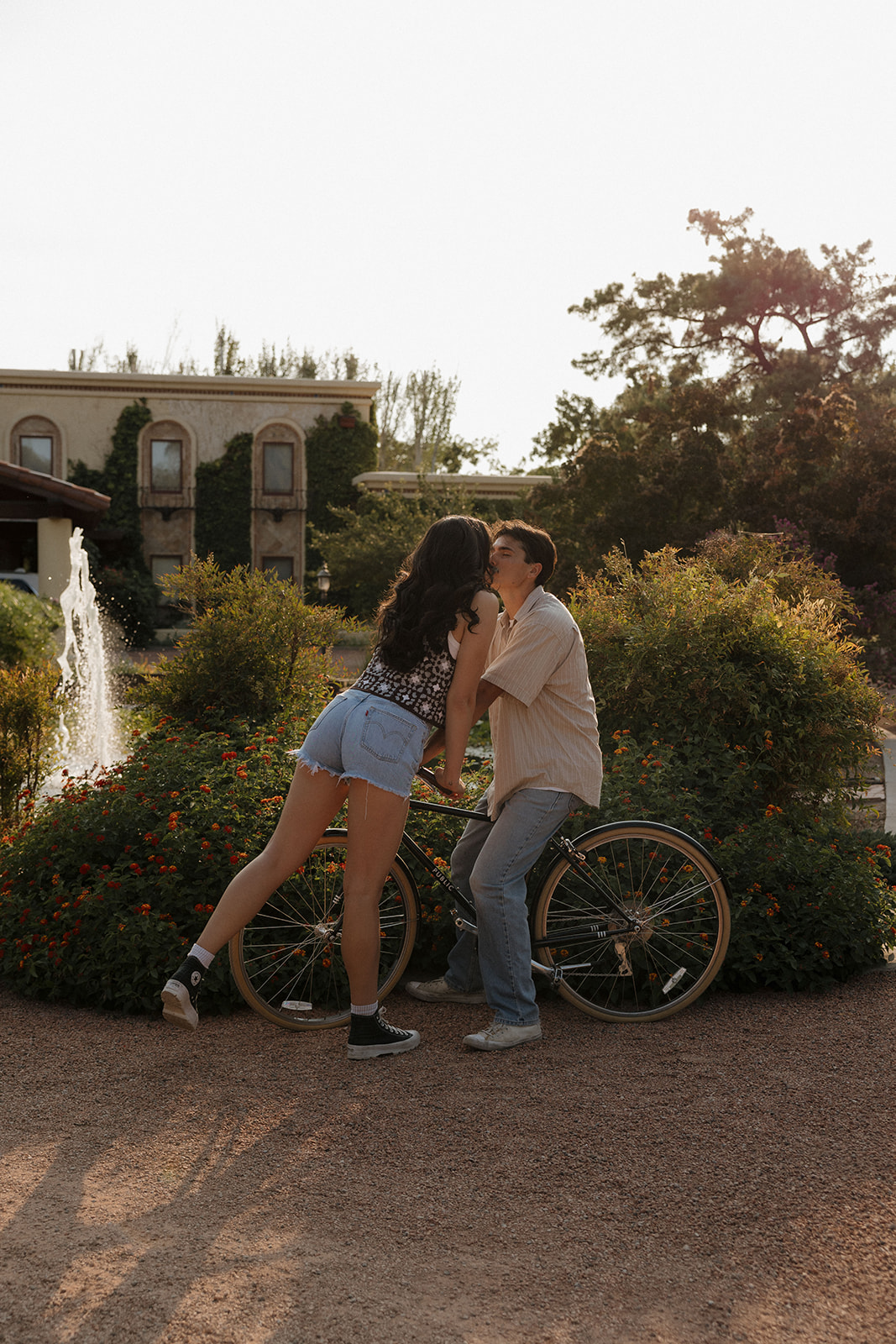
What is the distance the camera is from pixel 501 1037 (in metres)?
3.60

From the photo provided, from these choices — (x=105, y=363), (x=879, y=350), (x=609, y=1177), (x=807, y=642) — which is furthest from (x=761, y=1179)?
(x=105, y=363)

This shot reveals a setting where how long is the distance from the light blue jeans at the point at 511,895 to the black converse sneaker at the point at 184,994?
0.92 meters

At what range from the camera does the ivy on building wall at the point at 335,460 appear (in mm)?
31844

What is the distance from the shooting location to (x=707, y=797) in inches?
209

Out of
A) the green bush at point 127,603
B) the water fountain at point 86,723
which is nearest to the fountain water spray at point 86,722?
the water fountain at point 86,723

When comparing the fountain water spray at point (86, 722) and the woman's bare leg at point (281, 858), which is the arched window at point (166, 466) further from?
the woman's bare leg at point (281, 858)

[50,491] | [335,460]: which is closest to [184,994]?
[50,491]

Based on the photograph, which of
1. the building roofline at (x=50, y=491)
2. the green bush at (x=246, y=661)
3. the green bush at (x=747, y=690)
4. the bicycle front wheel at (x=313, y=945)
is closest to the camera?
the bicycle front wheel at (x=313, y=945)

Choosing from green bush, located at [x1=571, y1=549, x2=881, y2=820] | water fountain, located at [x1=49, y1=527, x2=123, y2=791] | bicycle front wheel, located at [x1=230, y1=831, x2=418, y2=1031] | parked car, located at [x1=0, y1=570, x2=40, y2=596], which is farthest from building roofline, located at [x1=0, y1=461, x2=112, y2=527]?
bicycle front wheel, located at [x1=230, y1=831, x2=418, y2=1031]

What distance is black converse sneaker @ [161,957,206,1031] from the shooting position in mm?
3283

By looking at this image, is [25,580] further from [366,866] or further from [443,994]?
[366,866]

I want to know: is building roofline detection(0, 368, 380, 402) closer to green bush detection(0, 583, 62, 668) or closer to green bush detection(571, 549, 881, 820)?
green bush detection(0, 583, 62, 668)

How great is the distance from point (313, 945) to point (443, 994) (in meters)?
0.52

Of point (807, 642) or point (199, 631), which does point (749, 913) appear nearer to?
point (807, 642)
